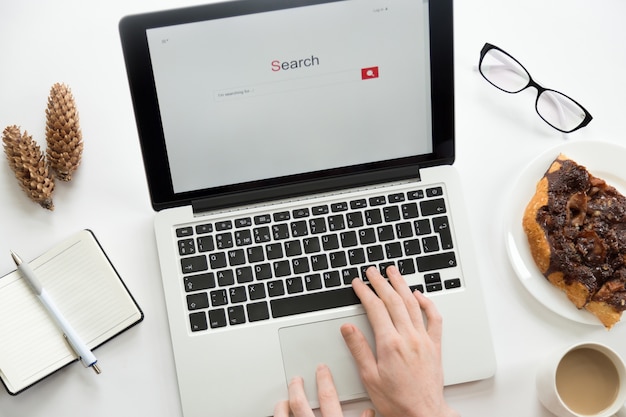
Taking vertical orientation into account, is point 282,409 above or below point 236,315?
below

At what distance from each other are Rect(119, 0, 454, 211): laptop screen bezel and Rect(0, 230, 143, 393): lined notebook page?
5.1 inches

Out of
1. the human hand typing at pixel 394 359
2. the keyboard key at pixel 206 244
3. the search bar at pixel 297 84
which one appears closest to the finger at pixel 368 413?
the human hand typing at pixel 394 359

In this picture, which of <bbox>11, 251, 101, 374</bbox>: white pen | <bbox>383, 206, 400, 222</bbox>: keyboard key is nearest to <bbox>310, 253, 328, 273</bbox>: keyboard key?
<bbox>383, 206, 400, 222</bbox>: keyboard key

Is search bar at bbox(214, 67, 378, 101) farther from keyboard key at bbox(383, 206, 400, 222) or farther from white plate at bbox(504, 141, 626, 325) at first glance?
white plate at bbox(504, 141, 626, 325)

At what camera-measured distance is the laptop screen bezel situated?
722 mm

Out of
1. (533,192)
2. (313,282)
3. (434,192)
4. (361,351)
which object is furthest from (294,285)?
(533,192)

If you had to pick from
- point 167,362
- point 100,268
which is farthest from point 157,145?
point 167,362

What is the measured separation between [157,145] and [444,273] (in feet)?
1.40

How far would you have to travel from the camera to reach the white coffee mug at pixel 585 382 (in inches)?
31.3

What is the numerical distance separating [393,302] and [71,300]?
0.45 m

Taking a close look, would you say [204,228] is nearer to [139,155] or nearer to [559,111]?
[139,155]

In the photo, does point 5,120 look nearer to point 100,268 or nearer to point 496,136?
point 100,268

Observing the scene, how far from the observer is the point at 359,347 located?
805mm

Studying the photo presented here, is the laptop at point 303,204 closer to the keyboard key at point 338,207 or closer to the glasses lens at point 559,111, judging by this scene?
the keyboard key at point 338,207
